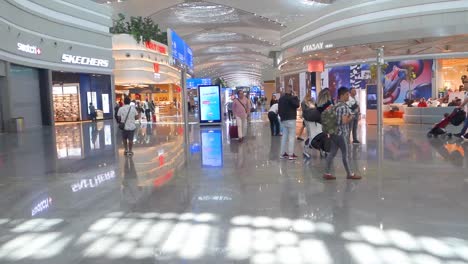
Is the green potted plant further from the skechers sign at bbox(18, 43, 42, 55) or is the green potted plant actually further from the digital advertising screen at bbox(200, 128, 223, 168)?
the digital advertising screen at bbox(200, 128, 223, 168)

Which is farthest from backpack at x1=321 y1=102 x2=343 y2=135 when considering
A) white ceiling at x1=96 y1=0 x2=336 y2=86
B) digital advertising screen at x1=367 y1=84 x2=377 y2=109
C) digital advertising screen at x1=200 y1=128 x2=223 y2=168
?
white ceiling at x1=96 y1=0 x2=336 y2=86

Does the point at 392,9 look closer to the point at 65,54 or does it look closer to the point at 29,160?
the point at 29,160

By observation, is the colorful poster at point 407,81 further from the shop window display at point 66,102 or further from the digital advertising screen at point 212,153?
the shop window display at point 66,102

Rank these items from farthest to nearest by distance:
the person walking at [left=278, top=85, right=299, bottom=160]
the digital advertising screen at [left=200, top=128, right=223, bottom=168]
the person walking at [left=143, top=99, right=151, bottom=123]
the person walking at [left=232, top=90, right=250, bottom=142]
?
the person walking at [left=143, top=99, right=151, bottom=123] < the person walking at [left=232, top=90, right=250, bottom=142] < the person walking at [left=278, top=85, right=299, bottom=160] < the digital advertising screen at [left=200, top=128, right=223, bottom=168]

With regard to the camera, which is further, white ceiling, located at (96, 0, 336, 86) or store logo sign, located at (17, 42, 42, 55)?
white ceiling, located at (96, 0, 336, 86)

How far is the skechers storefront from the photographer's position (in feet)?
70.0

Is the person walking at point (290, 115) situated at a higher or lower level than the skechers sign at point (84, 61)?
lower

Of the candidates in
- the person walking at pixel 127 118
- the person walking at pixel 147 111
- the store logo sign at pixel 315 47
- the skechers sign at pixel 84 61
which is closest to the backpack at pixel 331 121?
the person walking at pixel 127 118

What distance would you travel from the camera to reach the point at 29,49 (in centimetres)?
2334

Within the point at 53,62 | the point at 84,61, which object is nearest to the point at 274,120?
the point at 53,62

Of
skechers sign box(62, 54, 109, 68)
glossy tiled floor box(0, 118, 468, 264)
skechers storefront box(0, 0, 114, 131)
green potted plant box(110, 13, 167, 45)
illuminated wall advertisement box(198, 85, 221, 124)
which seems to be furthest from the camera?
green potted plant box(110, 13, 167, 45)

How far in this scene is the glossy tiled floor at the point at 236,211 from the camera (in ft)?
12.6

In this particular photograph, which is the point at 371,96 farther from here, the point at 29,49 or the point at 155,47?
the point at 155,47

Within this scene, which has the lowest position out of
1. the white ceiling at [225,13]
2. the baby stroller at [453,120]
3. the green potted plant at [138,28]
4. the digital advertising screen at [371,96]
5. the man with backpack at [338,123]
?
the baby stroller at [453,120]
